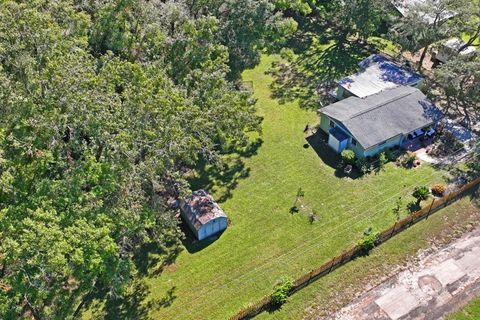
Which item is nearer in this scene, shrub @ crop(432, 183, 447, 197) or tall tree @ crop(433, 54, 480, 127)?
shrub @ crop(432, 183, 447, 197)

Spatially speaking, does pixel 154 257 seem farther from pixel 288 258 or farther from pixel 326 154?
pixel 326 154

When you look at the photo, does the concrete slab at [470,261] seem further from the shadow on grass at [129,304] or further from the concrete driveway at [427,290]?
the shadow on grass at [129,304]

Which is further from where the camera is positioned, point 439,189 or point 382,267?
point 439,189

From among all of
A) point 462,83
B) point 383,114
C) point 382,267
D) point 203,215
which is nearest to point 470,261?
point 382,267

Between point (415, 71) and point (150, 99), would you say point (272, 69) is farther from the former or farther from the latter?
point (150, 99)

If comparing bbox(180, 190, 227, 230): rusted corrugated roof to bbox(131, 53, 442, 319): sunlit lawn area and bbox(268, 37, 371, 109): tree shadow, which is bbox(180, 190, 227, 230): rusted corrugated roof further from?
bbox(268, 37, 371, 109): tree shadow

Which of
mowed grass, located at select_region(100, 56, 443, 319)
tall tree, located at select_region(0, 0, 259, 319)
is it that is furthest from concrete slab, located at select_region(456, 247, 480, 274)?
tall tree, located at select_region(0, 0, 259, 319)
